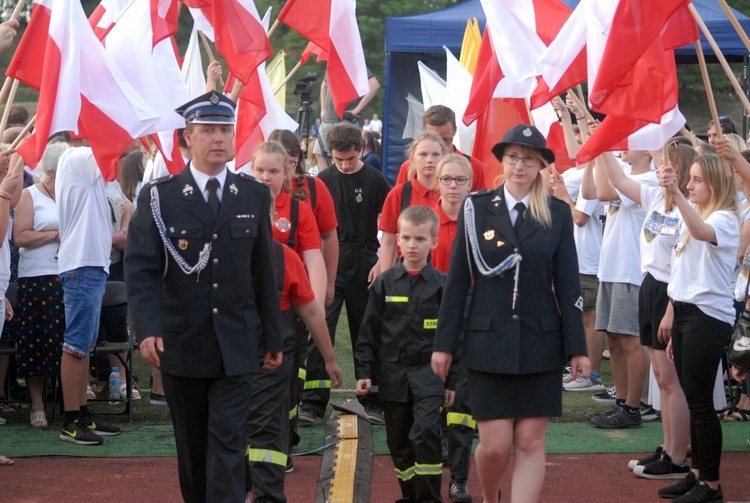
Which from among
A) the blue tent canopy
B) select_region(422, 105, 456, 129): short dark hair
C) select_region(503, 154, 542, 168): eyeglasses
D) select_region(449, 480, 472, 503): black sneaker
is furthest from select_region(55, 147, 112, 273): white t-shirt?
the blue tent canopy

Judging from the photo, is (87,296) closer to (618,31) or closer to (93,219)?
(93,219)

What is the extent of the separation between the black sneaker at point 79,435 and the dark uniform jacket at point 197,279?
3.25m

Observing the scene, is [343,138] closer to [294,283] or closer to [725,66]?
[294,283]

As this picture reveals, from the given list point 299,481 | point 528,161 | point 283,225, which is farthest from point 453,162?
point 299,481

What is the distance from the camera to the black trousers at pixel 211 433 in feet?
18.5

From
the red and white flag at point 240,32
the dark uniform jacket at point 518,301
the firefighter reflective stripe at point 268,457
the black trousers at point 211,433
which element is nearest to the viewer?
the black trousers at point 211,433

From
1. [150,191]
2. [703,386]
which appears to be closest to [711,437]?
[703,386]

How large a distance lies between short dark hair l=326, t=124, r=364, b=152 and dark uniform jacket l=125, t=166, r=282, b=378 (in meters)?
3.50

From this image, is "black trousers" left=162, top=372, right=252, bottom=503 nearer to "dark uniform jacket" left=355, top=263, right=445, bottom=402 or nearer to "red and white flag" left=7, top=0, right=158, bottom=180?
"dark uniform jacket" left=355, top=263, right=445, bottom=402

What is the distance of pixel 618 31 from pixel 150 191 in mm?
2832

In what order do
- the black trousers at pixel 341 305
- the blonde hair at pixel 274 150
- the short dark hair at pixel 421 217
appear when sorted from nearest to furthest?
the blonde hair at pixel 274 150
the short dark hair at pixel 421 217
the black trousers at pixel 341 305

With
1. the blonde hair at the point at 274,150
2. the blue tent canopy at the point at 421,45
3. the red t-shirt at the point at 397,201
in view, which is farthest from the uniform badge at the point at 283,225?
the blue tent canopy at the point at 421,45

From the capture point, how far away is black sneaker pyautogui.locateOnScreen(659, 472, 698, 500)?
7.28 meters

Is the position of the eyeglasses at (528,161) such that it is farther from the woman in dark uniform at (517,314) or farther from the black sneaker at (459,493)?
the black sneaker at (459,493)
